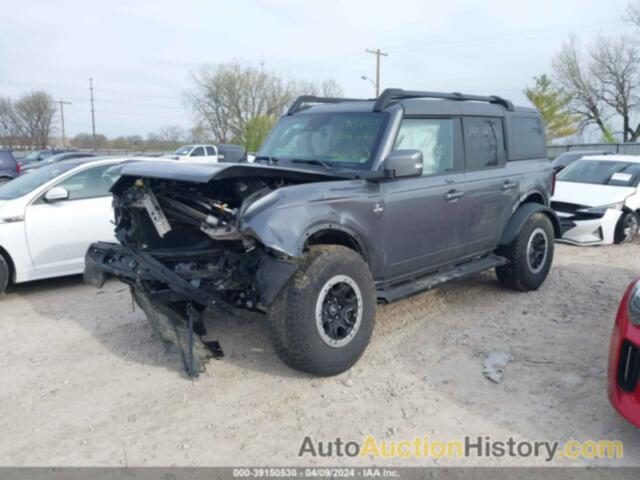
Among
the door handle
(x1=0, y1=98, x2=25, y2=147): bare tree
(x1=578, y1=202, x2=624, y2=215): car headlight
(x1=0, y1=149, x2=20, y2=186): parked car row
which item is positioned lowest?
(x1=578, y1=202, x2=624, y2=215): car headlight

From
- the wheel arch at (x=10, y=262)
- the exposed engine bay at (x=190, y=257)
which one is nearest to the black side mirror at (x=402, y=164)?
the exposed engine bay at (x=190, y=257)

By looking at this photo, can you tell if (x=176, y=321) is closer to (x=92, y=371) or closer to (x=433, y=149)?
(x=92, y=371)

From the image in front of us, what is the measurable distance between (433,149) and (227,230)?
2273 millimetres

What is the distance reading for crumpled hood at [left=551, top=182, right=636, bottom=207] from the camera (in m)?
8.95

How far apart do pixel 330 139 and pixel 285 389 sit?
7.41ft

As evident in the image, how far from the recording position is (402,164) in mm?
4109

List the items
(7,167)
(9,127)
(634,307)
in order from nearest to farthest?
(634,307)
(7,167)
(9,127)

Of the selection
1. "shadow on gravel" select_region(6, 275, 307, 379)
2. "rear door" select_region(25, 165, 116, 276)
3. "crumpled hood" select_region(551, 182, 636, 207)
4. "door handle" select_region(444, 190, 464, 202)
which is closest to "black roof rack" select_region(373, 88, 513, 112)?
"door handle" select_region(444, 190, 464, 202)

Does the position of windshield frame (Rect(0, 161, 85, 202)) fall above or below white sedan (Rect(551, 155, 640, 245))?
above

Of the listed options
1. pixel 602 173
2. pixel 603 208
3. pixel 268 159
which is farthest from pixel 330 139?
pixel 602 173

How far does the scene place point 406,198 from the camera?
4.46m

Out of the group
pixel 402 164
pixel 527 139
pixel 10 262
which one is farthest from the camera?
pixel 527 139

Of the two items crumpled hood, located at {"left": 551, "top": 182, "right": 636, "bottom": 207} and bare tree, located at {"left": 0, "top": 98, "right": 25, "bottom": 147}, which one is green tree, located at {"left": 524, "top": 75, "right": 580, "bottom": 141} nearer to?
crumpled hood, located at {"left": 551, "top": 182, "right": 636, "bottom": 207}

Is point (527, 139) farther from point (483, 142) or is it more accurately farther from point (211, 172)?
point (211, 172)
